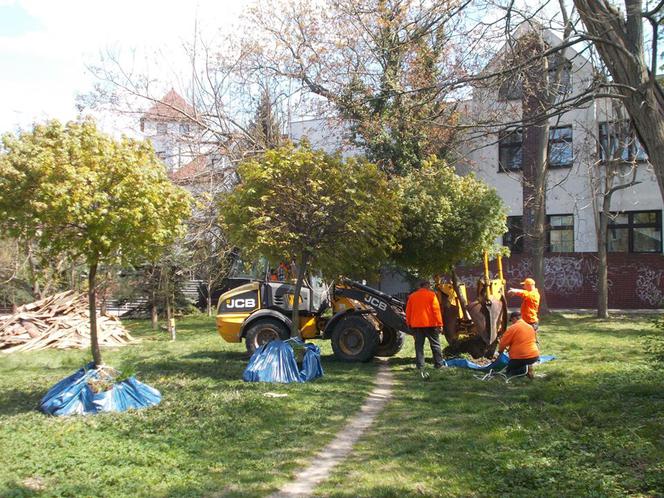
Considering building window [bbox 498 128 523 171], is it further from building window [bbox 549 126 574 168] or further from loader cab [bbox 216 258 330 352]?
loader cab [bbox 216 258 330 352]

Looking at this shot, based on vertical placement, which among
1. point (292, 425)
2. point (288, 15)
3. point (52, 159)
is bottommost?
point (292, 425)

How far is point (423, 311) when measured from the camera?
1172cm

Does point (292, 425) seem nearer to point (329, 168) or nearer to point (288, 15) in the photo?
point (329, 168)

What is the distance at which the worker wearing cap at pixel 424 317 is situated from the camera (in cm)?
1171

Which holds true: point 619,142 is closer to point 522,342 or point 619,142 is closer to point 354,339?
point 354,339

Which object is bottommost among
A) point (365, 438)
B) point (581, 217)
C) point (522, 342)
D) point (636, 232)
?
point (365, 438)

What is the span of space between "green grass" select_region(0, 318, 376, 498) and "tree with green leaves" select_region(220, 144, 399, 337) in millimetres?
2332

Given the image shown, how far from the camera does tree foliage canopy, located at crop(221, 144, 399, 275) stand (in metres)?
11.4

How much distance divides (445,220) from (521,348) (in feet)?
10.8

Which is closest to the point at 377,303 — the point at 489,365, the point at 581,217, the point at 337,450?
the point at 489,365

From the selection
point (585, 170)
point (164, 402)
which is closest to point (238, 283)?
point (585, 170)

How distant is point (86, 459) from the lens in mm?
6176

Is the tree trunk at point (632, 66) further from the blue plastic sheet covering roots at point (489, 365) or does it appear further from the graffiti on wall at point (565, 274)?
the graffiti on wall at point (565, 274)

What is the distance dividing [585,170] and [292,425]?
22560 mm
